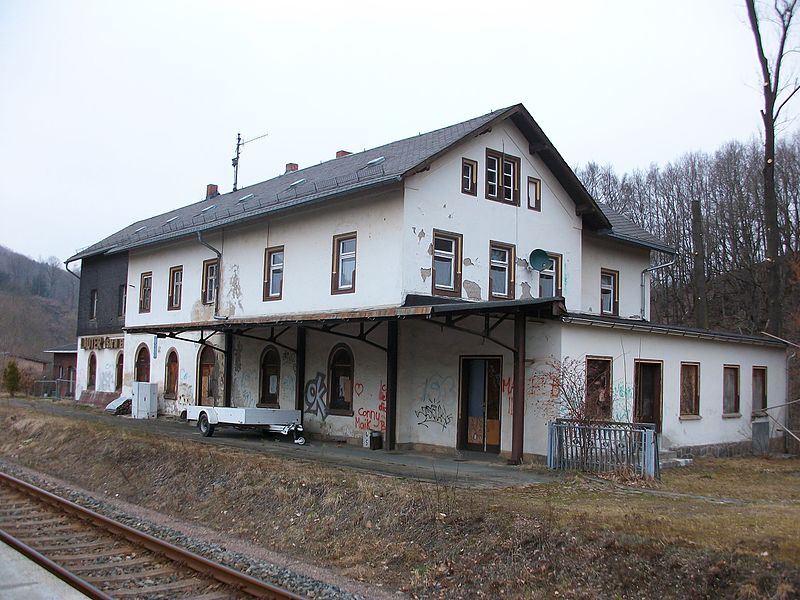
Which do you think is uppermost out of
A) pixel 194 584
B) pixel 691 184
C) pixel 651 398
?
pixel 691 184

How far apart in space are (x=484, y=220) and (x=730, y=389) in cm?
846

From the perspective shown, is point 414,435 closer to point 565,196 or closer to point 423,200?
point 423,200

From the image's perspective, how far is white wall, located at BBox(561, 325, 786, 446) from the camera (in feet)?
56.3

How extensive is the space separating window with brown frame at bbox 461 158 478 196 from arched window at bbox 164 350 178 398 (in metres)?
14.1

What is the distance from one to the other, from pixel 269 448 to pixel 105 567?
29.4ft

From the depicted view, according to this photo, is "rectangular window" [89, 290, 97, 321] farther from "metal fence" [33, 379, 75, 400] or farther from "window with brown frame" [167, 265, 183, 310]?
"window with brown frame" [167, 265, 183, 310]

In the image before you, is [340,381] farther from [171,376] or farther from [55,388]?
[55,388]

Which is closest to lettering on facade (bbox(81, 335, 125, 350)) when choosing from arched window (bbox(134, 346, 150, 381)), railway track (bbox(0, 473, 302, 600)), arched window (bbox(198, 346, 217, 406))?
arched window (bbox(134, 346, 150, 381))

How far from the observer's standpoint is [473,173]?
64.6 ft

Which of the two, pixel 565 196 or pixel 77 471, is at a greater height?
pixel 565 196

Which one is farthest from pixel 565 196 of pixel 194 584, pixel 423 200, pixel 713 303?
pixel 713 303

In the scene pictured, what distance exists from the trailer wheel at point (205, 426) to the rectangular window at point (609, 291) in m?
12.3

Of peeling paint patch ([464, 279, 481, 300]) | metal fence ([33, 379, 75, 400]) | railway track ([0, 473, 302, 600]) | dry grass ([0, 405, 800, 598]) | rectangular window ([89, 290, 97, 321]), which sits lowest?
railway track ([0, 473, 302, 600])

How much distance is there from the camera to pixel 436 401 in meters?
18.6
